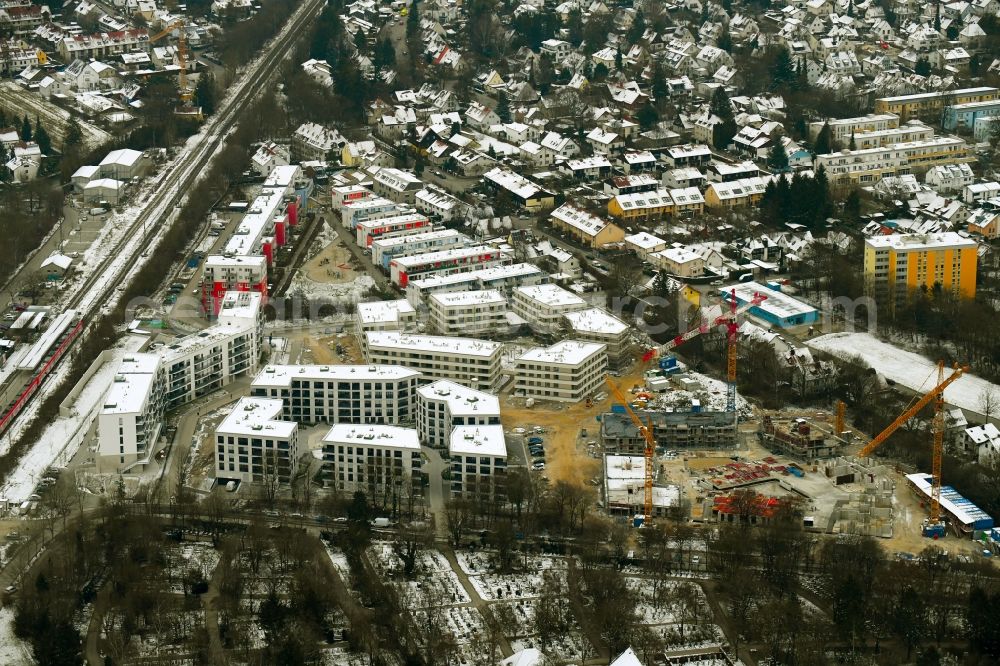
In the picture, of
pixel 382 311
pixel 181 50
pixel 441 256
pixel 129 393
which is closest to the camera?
pixel 129 393

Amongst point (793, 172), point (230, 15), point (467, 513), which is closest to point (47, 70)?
point (230, 15)

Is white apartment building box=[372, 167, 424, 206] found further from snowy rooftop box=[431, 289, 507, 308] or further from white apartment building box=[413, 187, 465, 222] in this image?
snowy rooftop box=[431, 289, 507, 308]

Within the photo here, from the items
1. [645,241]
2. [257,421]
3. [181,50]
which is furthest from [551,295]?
[181,50]

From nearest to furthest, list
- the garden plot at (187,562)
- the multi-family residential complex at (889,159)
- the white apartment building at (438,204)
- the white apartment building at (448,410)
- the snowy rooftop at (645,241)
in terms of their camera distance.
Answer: the garden plot at (187,562)
the white apartment building at (448,410)
the snowy rooftop at (645,241)
the white apartment building at (438,204)
the multi-family residential complex at (889,159)

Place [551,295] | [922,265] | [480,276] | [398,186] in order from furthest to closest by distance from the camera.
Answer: [398,186] → [480,276] → [922,265] → [551,295]

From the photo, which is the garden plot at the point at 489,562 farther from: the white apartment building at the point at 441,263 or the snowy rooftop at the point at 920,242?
the snowy rooftop at the point at 920,242

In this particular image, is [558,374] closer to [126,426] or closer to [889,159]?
[126,426]

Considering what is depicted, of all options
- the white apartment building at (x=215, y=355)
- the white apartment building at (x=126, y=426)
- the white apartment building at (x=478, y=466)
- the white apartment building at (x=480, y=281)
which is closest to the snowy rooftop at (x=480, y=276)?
the white apartment building at (x=480, y=281)
